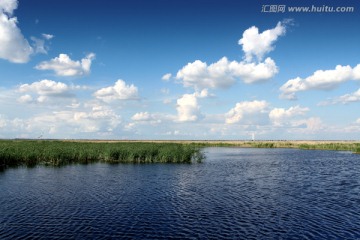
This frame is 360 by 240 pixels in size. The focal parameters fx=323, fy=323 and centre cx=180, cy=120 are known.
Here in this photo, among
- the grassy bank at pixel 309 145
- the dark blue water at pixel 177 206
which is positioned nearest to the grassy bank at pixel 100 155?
the dark blue water at pixel 177 206

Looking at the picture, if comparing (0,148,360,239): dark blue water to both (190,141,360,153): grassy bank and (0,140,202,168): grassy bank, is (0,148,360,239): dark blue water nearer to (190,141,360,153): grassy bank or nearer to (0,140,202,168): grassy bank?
(0,140,202,168): grassy bank

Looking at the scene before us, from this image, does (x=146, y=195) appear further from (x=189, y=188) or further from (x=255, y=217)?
(x=255, y=217)

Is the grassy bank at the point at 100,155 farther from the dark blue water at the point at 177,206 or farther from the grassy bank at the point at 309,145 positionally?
the grassy bank at the point at 309,145

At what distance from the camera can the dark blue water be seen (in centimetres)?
1939

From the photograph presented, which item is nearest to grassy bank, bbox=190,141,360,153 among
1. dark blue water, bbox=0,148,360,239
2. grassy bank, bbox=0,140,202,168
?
grassy bank, bbox=0,140,202,168

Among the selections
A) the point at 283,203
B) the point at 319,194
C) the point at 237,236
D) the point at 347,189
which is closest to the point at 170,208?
the point at 237,236

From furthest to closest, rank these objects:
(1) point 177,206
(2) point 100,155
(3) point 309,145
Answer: (3) point 309,145 → (2) point 100,155 → (1) point 177,206

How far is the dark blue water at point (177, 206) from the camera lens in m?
19.4

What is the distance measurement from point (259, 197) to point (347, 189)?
10.8m

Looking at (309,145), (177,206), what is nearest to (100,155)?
(177,206)

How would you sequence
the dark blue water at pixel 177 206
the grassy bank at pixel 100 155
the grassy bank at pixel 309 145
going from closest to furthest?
the dark blue water at pixel 177 206 < the grassy bank at pixel 100 155 < the grassy bank at pixel 309 145

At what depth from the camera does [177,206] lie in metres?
25.7

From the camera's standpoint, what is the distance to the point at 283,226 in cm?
2061

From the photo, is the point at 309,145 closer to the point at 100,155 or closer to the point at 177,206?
the point at 100,155
